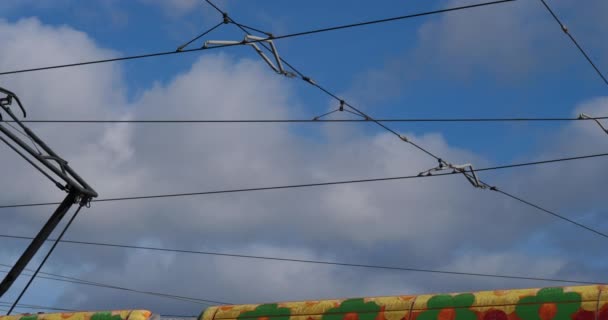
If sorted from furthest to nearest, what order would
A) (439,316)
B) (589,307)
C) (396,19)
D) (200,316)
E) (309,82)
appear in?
(309,82) < (396,19) < (200,316) < (439,316) < (589,307)

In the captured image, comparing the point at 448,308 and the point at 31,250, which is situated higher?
Result: the point at 448,308

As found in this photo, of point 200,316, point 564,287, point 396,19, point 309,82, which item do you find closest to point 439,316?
point 564,287

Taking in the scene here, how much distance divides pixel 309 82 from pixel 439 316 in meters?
7.65

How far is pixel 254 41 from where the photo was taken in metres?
18.6

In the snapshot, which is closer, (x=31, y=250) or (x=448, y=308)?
(x=448, y=308)

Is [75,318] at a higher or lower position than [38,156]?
lower

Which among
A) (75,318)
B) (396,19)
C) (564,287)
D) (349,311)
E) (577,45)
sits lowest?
(75,318)

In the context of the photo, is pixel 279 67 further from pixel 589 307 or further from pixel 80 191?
pixel 589 307

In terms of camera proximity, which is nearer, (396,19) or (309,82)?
(396,19)

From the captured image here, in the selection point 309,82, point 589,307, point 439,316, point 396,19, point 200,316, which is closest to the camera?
point 589,307

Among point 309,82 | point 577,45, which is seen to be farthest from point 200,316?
point 577,45

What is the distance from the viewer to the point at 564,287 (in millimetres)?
13453

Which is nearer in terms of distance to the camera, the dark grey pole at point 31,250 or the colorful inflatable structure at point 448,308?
the colorful inflatable structure at point 448,308

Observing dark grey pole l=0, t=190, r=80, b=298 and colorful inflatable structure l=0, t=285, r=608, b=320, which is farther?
dark grey pole l=0, t=190, r=80, b=298
